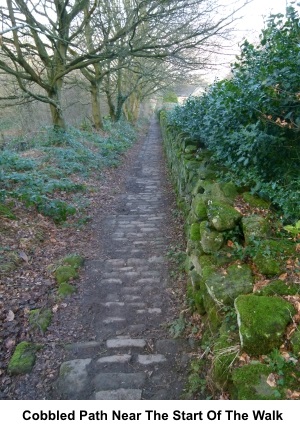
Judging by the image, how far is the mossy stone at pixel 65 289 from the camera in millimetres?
3760

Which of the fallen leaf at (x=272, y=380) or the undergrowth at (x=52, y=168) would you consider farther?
the undergrowth at (x=52, y=168)

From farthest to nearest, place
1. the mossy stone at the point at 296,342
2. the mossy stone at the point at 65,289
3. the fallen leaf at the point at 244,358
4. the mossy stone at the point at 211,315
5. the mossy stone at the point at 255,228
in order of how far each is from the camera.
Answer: the mossy stone at the point at 65,289
the mossy stone at the point at 255,228
the mossy stone at the point at 211,315
the fallen leaf at the point at 244,358
the mossy stone at the point at 296,342

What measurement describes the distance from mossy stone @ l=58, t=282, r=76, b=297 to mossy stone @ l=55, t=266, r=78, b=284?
0.11 m

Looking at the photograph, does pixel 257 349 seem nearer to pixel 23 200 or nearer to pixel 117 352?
pixel 117 352

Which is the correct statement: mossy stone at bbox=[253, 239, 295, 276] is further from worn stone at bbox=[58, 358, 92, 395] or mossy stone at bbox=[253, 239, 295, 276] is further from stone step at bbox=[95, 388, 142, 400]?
worn stone at bbox=[58, 358, 92, 395]

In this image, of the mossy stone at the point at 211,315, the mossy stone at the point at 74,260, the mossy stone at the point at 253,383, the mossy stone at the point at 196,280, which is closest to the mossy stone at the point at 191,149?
the mossy stone at the point at 74,260

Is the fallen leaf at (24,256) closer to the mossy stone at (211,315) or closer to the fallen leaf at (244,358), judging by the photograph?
the mossy stone at (211,315)

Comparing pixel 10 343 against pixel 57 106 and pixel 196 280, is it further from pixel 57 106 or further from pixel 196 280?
pixel 57 106

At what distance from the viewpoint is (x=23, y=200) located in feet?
18.5

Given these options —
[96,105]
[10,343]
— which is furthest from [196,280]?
[96,105]

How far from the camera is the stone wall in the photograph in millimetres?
1939

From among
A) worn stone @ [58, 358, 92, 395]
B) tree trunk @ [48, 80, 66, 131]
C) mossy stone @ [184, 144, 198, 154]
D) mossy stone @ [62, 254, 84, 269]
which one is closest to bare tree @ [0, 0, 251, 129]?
tree trunk @ [48, 80, 66, 131]

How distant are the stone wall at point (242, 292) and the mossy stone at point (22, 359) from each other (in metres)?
1.68
